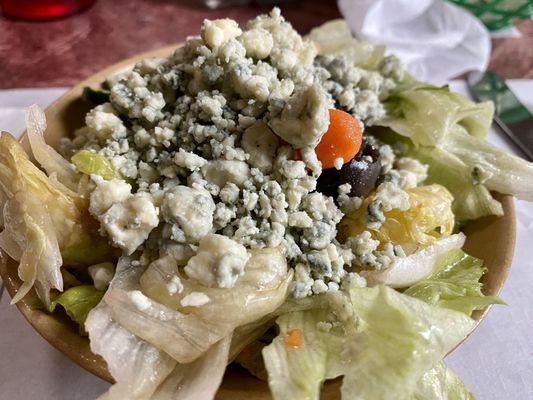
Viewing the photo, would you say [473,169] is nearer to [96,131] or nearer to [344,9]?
[96,131]

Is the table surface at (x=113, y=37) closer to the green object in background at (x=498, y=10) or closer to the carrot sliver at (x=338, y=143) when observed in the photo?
the green object in background at (x=498, y=10)

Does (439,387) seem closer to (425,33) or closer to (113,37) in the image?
(425,33)

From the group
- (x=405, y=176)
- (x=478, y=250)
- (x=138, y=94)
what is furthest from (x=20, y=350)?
(x=478, y=250)

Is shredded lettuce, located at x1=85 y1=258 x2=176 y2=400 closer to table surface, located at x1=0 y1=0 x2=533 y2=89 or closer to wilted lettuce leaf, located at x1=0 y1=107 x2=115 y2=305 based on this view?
wilted lettuce leaf, located at x1=0 y1=107 x2=115 y2=305

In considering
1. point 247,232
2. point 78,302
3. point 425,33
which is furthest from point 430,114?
point 425,33

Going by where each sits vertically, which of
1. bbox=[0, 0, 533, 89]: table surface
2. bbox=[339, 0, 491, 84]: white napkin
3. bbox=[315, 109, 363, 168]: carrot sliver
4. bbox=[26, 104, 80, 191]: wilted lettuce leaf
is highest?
bbox=[315, 109, 363, 168]: carrot sliver

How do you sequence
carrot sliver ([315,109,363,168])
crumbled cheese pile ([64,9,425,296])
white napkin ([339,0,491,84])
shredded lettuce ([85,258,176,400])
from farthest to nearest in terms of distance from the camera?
white napkin ([339,0,491,84]), carrot sliver ([315,109,363,168]), crumbled cheese pile ([64,9,425,296]), shredded lettuce ([85,258,176,400])

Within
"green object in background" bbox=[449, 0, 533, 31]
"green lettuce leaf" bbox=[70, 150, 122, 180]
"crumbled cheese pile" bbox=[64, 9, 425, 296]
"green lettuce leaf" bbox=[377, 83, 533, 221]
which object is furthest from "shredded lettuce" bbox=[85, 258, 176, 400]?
"green object in background" bbox=[449, 0, 533, 31]
